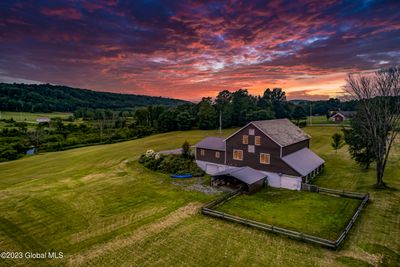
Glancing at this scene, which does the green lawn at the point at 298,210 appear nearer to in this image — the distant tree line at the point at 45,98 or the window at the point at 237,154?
the window at the point at 237,154

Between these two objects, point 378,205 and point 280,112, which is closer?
point 378,205

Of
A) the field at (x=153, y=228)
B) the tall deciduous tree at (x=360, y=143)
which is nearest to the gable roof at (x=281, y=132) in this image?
the tall deciduous tree at (x=360, y=143)

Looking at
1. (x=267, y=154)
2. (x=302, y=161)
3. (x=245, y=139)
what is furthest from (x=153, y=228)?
(x=302, y=161)

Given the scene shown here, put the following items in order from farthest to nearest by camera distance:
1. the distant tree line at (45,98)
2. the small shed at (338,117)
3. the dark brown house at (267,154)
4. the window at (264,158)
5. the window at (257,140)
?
the distant tree line at (45,98), the small shed at (338,117), the window at (257,140), the window at (264,158), the dark brown house at (267,154)

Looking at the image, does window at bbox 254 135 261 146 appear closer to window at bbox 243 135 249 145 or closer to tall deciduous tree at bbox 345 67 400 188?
window at bbox 243 135 249 145

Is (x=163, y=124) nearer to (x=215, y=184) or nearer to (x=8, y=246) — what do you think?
(x=215, y=184)

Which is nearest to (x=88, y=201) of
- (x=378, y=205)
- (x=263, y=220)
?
(x=263, y=220)

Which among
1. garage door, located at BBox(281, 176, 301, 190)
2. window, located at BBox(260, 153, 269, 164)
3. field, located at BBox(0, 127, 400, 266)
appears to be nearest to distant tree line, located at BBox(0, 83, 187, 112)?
field, located at BBox(0, 127, 400, 266)

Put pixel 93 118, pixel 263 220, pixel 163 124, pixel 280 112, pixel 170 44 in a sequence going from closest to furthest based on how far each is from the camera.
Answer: pixel 263 220
pixel 170 44
pixel 163 124
pixel 280 112
pixel 93 118
